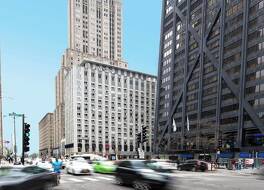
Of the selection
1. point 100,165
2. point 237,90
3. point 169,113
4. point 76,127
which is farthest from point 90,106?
point 100,165

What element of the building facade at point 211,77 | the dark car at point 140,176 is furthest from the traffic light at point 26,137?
the building facade at point 211,77

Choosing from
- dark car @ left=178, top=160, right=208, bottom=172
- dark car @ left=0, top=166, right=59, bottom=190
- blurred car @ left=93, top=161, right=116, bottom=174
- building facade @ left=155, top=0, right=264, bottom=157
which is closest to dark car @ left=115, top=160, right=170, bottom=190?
dark car @ left=0, top=166, right=59, bottom=190

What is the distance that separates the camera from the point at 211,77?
104 metres

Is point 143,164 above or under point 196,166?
above

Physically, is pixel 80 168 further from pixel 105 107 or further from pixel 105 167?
pixel 105 107

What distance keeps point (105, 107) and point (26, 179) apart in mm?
167533

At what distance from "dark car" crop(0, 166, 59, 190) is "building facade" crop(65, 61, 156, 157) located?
146 m

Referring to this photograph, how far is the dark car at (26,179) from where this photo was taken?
47.4 feet

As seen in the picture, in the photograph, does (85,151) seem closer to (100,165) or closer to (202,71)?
(202,71)

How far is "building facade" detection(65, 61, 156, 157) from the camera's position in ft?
563

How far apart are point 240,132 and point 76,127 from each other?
311 feet

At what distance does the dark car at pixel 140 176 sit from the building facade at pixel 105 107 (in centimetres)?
14333

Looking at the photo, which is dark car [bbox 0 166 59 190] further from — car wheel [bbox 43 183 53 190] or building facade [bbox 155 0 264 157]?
building facade [bbox 155 0 264 157]

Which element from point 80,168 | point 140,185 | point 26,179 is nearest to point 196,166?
point 80,168
